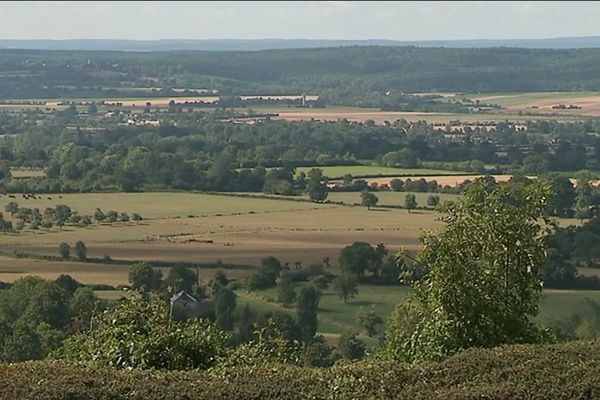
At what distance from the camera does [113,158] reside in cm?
9412

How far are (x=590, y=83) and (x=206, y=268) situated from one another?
160 m

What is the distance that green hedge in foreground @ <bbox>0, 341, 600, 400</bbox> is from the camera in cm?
1325

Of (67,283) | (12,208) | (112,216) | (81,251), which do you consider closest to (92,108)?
(12,208)

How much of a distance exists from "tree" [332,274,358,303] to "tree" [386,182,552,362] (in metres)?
24.8

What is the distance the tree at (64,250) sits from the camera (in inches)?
2000

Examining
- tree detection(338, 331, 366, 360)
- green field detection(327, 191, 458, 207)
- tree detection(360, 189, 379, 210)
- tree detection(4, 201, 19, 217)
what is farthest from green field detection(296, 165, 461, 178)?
tree detection(338, 331, 366, 360)

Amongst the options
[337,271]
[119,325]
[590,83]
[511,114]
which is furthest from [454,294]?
[590,83]

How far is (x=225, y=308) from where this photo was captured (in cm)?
3788

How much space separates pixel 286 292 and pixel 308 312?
4.17 m

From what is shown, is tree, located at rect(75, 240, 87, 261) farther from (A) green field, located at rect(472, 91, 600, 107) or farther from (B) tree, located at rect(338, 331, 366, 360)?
(A) green field, located at rect(472, 91, 600, 107)

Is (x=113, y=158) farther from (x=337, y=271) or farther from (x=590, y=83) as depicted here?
(x=590, y=83)

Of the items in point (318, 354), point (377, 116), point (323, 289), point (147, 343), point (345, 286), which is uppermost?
point (147, 343)

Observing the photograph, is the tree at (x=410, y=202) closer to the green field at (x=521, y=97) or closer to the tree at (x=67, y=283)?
the tree at (x=67, y=283)

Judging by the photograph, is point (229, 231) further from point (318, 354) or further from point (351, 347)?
point (318, 354)
